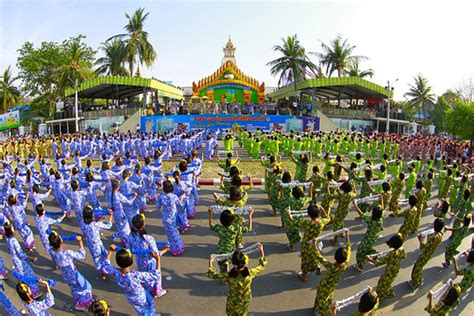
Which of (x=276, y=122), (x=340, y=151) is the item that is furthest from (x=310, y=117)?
(x=340, y=151)

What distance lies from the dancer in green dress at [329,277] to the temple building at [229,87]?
33.9 meters

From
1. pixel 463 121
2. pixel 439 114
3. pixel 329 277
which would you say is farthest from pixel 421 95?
pixel 329 277

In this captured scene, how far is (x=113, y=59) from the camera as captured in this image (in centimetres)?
3484

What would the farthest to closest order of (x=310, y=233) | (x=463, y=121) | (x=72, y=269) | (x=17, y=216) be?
1. (x=463, y=121)
2. (x=17, y=216)
3. (x=310, y=233)
4. (x=72, y=269)

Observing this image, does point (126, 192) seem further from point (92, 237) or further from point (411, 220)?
point (411, 220)

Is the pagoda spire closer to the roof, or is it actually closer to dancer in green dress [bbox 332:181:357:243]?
the roof

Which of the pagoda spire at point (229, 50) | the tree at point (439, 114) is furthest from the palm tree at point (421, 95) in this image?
the pagoda spire at point (229, 50)

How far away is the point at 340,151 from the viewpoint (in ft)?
62.5

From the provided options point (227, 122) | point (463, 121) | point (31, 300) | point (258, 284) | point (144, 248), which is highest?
point (227, 122)

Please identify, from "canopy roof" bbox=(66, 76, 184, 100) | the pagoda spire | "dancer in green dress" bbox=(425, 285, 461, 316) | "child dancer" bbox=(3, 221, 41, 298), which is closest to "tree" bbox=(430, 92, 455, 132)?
the pagoda spire

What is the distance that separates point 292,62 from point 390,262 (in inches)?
1349

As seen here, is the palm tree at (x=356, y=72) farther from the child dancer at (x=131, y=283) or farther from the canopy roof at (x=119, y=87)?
Answer: the child dancer at (x=131, y=283)

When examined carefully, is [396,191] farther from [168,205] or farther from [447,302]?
[168,205]

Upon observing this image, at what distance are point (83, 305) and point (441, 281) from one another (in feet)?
19.1
